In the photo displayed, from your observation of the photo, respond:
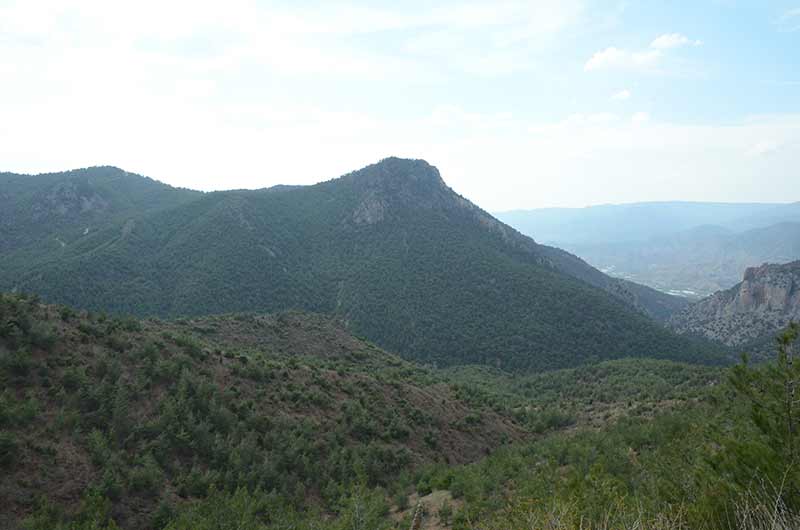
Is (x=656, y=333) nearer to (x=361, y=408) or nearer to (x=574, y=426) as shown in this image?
(x=574, y=426)

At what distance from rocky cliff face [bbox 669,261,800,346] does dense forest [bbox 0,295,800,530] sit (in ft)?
233

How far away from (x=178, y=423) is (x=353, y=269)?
210 ft

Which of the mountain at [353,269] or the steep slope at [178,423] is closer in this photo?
the steep slope at [178,423]

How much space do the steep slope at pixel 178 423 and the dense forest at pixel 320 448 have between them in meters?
0.06

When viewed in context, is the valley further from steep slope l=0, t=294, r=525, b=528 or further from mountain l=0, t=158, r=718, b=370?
mountain l=0, t=158, r=718, b=370

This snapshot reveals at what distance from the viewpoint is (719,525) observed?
535cm

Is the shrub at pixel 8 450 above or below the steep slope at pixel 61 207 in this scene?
below

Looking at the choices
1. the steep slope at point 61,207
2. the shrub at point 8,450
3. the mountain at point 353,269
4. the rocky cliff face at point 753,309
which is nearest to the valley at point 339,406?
the shrub at point 8,450

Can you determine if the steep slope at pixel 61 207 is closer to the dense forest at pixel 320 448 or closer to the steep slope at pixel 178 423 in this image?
the steep slope at pixel 178 423

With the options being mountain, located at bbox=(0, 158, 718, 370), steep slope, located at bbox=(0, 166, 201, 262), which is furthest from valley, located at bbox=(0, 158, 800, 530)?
steep slope, located at bbox=(0, 166, 201, 262)

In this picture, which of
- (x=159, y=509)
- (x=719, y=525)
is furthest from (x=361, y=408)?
(x=719, y=525)

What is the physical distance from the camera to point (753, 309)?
82875mm

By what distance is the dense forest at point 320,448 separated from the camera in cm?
609

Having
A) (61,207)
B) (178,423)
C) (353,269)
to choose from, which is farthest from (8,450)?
(61,207)
